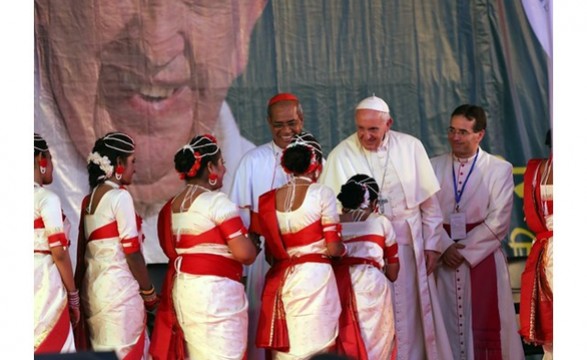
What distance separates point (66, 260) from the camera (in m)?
7.08

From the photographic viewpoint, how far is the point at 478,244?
857 cm

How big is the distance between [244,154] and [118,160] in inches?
59.2

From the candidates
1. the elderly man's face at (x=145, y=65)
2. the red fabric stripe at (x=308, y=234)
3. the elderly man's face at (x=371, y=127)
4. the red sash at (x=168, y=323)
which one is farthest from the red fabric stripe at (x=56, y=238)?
the elderly man's face at (x=371, y=127)

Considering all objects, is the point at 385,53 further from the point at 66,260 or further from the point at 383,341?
the point at 66,260

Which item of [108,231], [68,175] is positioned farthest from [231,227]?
[68,175]

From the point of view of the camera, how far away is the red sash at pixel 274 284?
718 cm

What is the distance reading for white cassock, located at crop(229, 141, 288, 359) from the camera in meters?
8.25

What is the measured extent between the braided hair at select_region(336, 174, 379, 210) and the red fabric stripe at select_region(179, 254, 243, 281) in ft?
2.86

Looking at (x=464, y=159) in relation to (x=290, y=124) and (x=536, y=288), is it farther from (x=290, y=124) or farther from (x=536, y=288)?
(x=536, y=288)

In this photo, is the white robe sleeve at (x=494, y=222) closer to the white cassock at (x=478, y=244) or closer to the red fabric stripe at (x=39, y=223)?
the white cassock at (x=478, y=244)

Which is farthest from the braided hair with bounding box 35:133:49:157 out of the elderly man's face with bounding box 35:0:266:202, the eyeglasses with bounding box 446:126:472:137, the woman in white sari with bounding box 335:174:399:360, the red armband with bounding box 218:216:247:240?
the eyeglasses with bounding box 446:126:472:137

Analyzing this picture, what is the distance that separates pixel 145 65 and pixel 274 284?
2.50 metres

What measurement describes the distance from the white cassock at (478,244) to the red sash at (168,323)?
230 cm

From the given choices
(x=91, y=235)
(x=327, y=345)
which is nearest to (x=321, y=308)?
(x=327, y=345)
